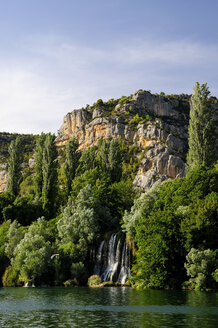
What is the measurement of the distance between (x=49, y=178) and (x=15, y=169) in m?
14.2

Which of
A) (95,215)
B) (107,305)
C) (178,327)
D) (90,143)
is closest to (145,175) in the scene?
(90,143)

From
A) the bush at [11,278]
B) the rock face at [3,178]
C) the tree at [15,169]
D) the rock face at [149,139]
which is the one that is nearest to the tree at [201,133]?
the bush at [11,278]

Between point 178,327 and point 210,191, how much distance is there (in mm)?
39915

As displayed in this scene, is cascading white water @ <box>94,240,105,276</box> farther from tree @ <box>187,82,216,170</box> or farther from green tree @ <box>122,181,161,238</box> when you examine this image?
tree @ <box>187,82,216,170</box>

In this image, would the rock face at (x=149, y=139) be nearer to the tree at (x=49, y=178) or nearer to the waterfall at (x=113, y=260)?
the tree at (x=49, y=178)

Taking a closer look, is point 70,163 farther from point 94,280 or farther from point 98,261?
point 94,280

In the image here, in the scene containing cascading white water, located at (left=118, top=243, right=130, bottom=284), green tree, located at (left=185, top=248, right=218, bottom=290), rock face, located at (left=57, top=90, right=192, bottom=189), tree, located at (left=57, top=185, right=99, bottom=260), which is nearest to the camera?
green tree, located at (left=185, top=248, right=218, bottom=290)

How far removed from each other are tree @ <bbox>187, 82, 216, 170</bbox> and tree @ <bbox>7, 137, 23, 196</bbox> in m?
47.7

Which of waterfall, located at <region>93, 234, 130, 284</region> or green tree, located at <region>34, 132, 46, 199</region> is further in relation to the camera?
green tree, located at <region>34, 132, 46, 199</region>

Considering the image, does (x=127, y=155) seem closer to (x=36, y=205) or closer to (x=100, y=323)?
(x=36, y=205)

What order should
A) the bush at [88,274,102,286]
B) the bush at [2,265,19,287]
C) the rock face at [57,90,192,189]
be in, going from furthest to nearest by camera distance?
the rock face at [57,90,192,189] < the bush at [2,265,19,287] < the bush at [88,274,102,286]

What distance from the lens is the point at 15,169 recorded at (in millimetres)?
102500

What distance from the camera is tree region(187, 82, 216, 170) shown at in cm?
7269

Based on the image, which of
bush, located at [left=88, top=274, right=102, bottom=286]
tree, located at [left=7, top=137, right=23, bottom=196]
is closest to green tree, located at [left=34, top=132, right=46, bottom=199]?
tree, located at [left=7, top=137, right=23, bottom=196]
